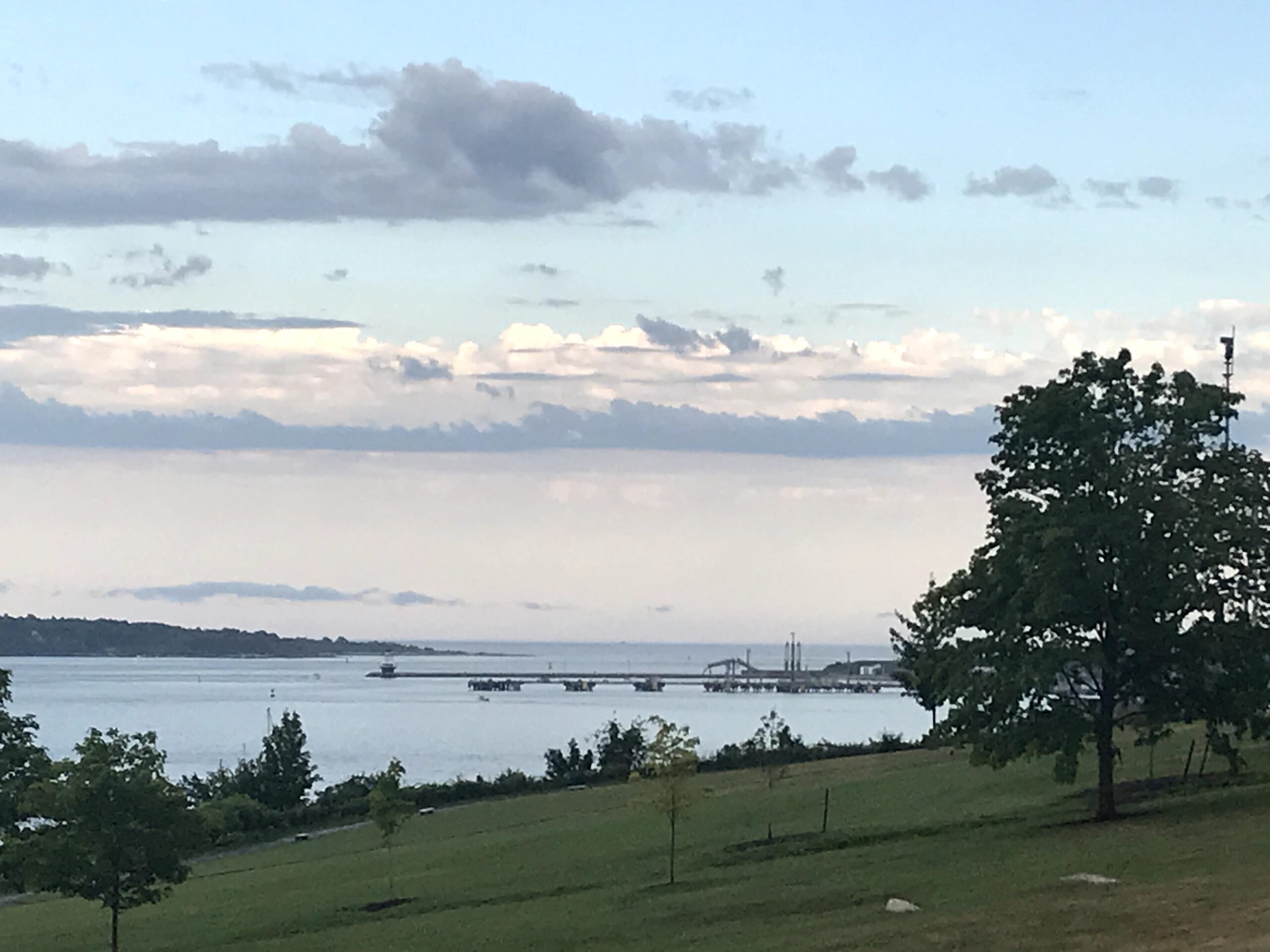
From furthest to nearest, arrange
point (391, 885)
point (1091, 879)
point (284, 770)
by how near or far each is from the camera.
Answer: point (284, 770) → point (391, 885) → point (1091, 879)

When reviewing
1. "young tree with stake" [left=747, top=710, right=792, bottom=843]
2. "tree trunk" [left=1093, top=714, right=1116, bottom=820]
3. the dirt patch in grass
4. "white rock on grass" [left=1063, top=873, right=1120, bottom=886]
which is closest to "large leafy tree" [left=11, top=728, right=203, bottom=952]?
the dirt patch in grass

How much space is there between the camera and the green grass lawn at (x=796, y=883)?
81.5 ft

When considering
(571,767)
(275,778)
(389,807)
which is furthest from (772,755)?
(389,807)

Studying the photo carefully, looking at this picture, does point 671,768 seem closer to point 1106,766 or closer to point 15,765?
point 1106,766

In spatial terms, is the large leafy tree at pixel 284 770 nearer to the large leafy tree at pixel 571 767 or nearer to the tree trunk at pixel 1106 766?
the large leafy tree at pixel 571 767

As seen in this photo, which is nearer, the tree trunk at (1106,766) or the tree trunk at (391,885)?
the tree trunk at (1106,766)

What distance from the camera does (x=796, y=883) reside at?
32.6 metres

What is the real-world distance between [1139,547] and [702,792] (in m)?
12.6

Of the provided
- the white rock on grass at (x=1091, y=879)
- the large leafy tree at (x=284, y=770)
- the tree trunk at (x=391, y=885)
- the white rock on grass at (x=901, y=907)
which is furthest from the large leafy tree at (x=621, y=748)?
the white rock on grass at (x=901, y=907)

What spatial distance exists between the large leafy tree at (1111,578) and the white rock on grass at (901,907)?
895cm

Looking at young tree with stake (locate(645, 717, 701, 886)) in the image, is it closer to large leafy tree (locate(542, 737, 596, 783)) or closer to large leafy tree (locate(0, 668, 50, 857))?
large leafy tree (locate(0, 668, 50, 857))

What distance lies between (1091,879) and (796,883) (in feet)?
23.0

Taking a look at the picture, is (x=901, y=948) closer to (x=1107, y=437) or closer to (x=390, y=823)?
(x=1107, y=437)

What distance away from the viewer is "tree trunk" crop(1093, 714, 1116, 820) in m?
36.3
